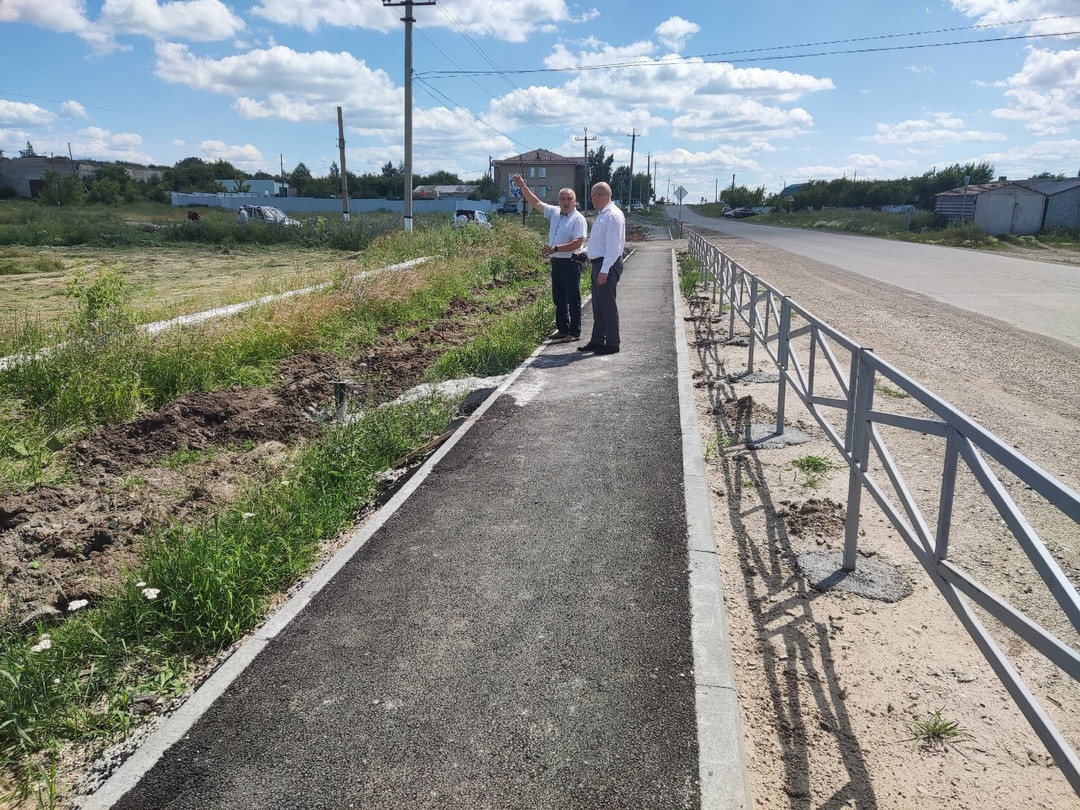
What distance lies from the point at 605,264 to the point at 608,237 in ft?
0.96

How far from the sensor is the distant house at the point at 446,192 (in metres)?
81.1

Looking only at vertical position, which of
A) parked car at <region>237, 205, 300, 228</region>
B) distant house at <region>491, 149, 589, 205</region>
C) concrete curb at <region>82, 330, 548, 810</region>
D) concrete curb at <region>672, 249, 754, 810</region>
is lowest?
concrete curb at <region>82, 330, 548, 810</region>

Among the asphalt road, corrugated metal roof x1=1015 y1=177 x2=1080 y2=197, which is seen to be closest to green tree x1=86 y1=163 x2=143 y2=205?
the asphalt road

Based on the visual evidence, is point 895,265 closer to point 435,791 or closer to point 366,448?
point 366,448

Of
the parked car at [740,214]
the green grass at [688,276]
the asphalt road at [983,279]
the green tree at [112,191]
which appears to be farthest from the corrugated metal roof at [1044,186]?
the green tree at [112,191]

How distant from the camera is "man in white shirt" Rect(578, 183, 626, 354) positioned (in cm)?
813

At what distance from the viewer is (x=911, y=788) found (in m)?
2.51

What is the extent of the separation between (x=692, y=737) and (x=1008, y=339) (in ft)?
32.3

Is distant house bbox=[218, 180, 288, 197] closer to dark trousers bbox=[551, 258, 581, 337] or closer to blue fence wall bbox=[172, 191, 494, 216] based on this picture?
blue fence wall bbox=[172, 191, 494, 216]

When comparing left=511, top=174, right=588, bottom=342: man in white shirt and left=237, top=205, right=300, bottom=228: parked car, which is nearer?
left=511, top=174, right=588, bottom=342: man in white shirt

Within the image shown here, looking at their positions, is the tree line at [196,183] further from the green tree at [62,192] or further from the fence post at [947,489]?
the fence post at [947,489]

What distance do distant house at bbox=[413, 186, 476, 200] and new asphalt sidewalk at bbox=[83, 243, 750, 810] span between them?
262ft

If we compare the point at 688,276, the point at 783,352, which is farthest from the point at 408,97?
the point at 783,352

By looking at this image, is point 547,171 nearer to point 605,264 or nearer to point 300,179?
point 300,179
